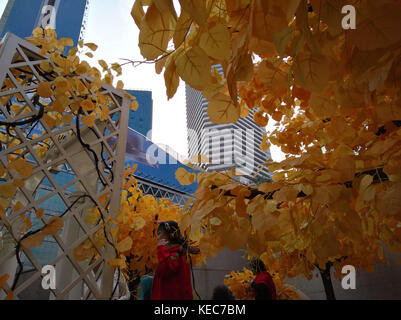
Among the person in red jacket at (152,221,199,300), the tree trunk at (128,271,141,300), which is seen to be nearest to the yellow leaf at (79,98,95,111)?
the person in red jacket at (152,221,199,300)

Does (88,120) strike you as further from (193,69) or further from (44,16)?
(44,16)

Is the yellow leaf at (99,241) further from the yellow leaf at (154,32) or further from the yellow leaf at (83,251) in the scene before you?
the yellow leaf at (154,32)

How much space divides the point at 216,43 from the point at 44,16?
280 inches

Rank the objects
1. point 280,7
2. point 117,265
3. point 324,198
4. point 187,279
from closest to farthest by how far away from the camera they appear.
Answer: point 280,7 → point 324,198 → point 117,265 → point 187,279

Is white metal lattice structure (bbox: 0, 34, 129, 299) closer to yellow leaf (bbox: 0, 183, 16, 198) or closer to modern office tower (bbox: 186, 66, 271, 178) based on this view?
yellow leaf (bbox: 0, 183, 16, 198)

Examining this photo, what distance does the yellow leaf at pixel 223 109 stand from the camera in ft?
1.31

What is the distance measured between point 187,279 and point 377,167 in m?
1.41

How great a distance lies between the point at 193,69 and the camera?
30 centimetres

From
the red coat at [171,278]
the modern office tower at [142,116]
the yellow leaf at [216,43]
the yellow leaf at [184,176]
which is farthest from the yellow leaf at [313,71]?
the modern office tower at [142,116]

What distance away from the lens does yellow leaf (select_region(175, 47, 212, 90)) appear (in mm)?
297

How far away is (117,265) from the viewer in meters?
0.89

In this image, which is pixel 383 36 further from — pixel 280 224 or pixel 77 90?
pixel 77 90
